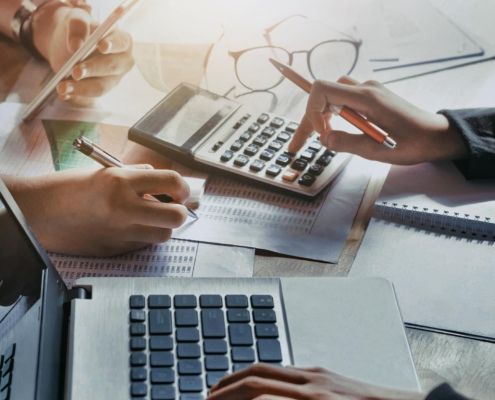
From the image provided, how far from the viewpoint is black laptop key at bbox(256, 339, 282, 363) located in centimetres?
59

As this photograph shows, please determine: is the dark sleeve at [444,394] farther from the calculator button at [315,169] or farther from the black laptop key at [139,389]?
the calculator button at [315,169]

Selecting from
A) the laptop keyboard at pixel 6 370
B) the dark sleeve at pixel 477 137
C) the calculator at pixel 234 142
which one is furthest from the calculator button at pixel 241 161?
the laptop keyboard at pixel 6 370

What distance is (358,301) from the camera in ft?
2.12

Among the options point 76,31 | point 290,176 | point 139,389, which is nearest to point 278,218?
point 290,176

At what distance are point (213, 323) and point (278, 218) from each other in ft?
0.58

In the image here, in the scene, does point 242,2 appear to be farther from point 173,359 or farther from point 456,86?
point 173,359

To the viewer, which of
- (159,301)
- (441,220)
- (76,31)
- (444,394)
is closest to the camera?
(444,394)

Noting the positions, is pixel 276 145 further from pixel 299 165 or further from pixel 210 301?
pixel 210 301

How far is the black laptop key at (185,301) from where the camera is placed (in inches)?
24.8

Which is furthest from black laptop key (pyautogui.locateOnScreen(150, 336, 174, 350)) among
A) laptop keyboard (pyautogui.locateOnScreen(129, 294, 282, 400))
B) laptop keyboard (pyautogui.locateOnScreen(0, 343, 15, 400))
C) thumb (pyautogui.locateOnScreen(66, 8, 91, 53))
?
thumb (pyautogui.locateOnScreen(66, 8, 91, 53))

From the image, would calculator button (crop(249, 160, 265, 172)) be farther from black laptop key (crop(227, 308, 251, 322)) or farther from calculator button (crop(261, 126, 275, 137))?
black laptop key (crop(227, 308, 251, 322))

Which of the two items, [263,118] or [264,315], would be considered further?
[263,118]

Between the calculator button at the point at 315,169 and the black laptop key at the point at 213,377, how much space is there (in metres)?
0.28

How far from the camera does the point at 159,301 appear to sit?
24.9 inches
